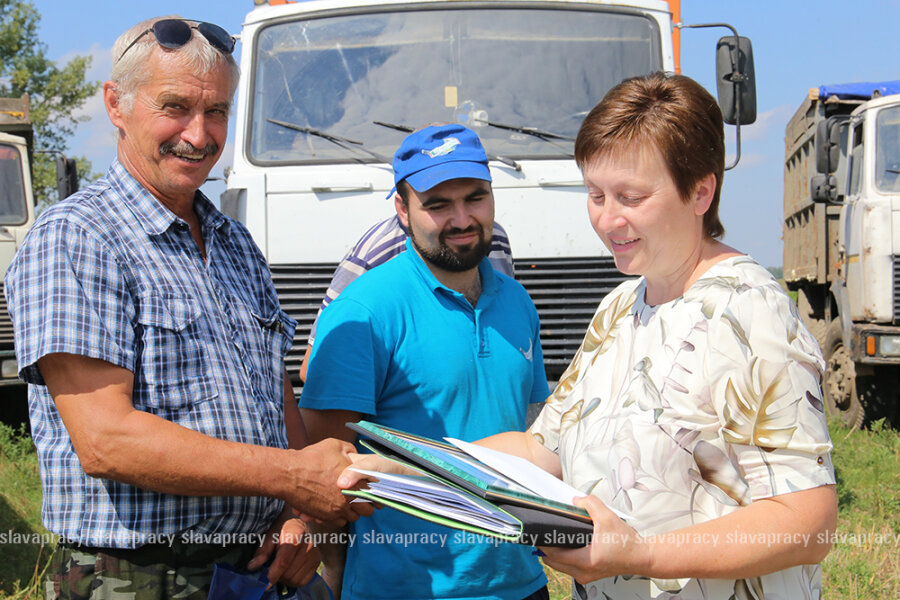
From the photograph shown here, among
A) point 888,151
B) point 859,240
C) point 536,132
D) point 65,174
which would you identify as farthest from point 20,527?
point 888,151

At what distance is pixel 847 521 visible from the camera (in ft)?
17.6

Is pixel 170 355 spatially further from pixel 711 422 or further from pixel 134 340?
pixel 711 422

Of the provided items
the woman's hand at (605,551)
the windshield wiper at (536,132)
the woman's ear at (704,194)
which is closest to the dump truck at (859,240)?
the windshield wiper at (536,132)

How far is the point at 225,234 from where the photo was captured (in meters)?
2.31

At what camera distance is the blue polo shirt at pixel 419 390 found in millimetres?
2324

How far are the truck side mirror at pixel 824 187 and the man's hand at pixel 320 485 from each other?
6907 millimetres

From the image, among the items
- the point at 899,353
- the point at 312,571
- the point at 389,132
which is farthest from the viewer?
the point at 899,353

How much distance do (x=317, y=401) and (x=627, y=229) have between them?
101 cm

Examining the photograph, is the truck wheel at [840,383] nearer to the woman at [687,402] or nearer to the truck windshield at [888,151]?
the truck windshield at [888,151]

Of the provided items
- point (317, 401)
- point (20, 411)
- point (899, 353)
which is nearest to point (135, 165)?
point (317, 401)

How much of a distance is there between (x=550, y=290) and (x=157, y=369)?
278 centimetres

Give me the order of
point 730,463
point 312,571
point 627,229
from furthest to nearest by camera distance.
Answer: point 312,571 < point 627,229 < point 730,463

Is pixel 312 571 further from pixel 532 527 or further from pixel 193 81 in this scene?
pixel 193 81

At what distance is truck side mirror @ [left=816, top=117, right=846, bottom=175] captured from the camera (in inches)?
302
